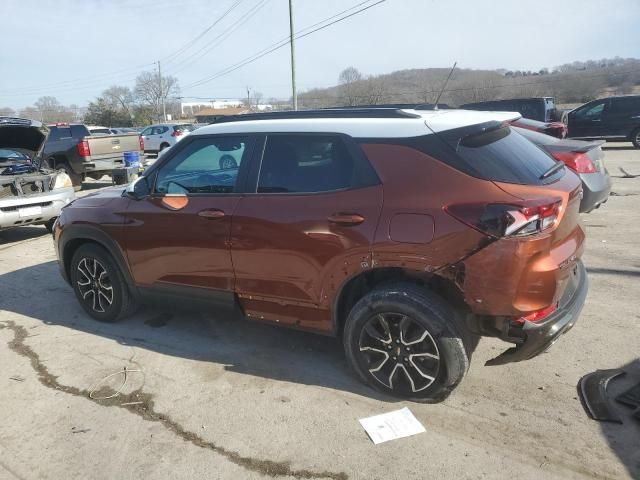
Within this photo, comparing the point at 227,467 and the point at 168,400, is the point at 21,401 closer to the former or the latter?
the point at 168,400

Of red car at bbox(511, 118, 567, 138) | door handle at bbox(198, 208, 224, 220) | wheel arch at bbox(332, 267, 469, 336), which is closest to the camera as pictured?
wheel arch at bbox(332, 267, 469, 336)

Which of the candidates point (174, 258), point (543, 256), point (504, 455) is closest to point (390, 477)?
point (504, 455)

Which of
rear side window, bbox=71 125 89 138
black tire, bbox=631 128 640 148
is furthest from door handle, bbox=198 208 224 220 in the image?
black tire, bbox=631 128 640 148

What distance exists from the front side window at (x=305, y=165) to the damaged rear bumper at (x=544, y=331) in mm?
1354

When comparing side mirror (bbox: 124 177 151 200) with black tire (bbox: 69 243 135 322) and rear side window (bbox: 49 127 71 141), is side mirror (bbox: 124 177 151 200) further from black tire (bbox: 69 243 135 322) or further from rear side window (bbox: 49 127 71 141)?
rear side window (bbox: 49 127 71 141)

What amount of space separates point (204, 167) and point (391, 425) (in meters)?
2.30

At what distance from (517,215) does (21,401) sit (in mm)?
3425

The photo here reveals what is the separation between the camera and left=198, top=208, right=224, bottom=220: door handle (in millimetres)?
3643

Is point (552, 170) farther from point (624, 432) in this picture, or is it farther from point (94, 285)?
point (94, 285)

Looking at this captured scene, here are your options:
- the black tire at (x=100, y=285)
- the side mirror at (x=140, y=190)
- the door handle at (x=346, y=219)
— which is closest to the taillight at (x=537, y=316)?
the door handle at (x=346, y=219)

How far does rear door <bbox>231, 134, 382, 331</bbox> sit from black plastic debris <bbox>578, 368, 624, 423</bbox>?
5.33 feet

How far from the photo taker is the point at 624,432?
2830 millimetres

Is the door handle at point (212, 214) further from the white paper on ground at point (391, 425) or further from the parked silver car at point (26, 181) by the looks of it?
the parked silver car at point (26, 181)

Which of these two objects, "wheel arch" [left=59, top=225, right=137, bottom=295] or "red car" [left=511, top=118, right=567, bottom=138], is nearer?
"wheel arch" [left=59, top=225, right=137, bottom=295]
